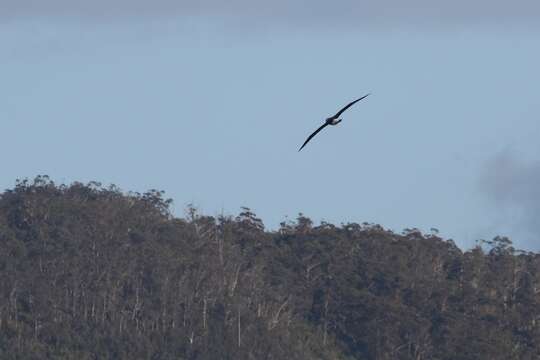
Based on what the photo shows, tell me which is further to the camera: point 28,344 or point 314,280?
point 314,280

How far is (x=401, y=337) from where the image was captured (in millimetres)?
66875

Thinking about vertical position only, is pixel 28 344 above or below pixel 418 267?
below

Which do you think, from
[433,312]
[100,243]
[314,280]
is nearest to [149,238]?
[100,243]

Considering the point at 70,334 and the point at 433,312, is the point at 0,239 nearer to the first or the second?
the point at 70,334

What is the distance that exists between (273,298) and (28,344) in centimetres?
979

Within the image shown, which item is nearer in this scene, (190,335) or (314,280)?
(190,335)

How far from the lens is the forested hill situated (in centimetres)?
6500

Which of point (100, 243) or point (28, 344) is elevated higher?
point (100, 243)

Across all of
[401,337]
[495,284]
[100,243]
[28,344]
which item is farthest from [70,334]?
[495,284]

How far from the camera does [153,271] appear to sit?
68.7m

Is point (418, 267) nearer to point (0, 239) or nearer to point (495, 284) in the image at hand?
point (495, 284)

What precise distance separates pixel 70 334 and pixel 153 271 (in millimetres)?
5316

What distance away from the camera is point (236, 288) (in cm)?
6881

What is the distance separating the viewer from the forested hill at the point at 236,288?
65.0m
